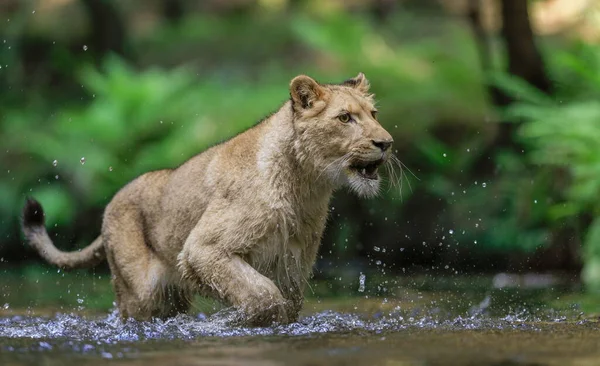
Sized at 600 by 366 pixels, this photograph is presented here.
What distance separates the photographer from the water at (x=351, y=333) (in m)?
6.50

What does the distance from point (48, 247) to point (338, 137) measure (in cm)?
360

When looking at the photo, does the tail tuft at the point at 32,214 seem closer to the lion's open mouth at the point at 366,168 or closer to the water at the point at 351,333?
the water at the point at 351,333

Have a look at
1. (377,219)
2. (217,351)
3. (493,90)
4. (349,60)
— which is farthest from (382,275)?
(217,351)

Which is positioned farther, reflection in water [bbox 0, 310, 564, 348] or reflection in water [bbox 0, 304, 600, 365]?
reflection in water [bbox 0, 310, 564, 348]

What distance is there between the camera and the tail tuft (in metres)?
10.5

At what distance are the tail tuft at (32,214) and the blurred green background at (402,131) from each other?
4329mm

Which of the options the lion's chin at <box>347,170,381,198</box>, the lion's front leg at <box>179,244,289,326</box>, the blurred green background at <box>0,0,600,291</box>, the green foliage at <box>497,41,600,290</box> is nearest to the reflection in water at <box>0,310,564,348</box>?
the lion's front leg at <box>179,244,289,326</box>

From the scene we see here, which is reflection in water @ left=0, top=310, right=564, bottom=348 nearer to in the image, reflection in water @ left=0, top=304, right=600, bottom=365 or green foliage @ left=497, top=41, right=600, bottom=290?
reflection in water @ left=0, top=304, right=600, bottom=365

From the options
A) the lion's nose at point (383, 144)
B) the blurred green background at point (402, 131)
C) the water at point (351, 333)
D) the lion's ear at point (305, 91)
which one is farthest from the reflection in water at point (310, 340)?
the blurred green background at point (402, 131)

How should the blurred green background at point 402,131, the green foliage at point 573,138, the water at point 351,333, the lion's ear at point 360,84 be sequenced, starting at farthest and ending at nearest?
the blurred green background at point 402,131 → the green foliage at point 573,138 → the lion's ear at point 360,84 → the water at point 351,333

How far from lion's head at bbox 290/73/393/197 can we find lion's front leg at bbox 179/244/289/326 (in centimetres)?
100

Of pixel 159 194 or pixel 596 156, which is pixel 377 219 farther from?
pixel 159 194

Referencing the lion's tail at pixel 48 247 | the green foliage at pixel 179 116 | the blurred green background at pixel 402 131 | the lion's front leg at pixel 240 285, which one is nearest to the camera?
the lion's front leg at pixel 240 285

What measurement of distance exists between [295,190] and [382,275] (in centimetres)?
538
